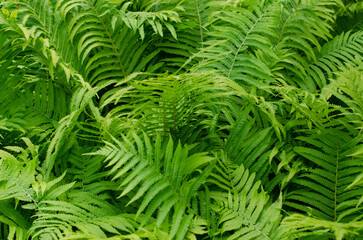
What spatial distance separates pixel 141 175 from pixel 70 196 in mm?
302

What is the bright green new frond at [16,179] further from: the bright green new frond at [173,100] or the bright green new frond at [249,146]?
the bright green new frond at [249,146]

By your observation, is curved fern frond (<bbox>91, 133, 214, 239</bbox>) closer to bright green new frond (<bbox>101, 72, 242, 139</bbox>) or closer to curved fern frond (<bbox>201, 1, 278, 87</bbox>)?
bright green new frond (<bbox>101, 72, 242, 139</bbox>)

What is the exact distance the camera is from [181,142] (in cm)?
141

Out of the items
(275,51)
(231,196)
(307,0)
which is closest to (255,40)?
(275,51)

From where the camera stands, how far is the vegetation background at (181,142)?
1104 millimetres

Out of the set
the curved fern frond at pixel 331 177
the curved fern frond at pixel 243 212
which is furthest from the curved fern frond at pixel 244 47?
the curved fern frond at pixel 243 212

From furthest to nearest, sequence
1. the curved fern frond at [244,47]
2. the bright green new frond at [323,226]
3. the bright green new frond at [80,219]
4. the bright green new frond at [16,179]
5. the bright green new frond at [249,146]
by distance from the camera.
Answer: the curved fern frond at [244,47] < the bright green new frond at [249,146] < the bright green new frond at [16,179] < the bright green new frond at [80,219] < the bright green new frond at [323,226]

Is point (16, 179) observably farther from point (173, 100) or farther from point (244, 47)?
point (244, 47)

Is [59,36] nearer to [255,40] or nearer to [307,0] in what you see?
[255,40]

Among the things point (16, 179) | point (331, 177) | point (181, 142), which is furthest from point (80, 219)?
point (331, 177)

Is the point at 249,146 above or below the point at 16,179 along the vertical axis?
above

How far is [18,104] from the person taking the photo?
157cm

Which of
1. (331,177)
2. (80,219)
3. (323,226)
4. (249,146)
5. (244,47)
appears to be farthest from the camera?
(244,47)

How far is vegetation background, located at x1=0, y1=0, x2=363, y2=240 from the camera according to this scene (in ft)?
3.62
